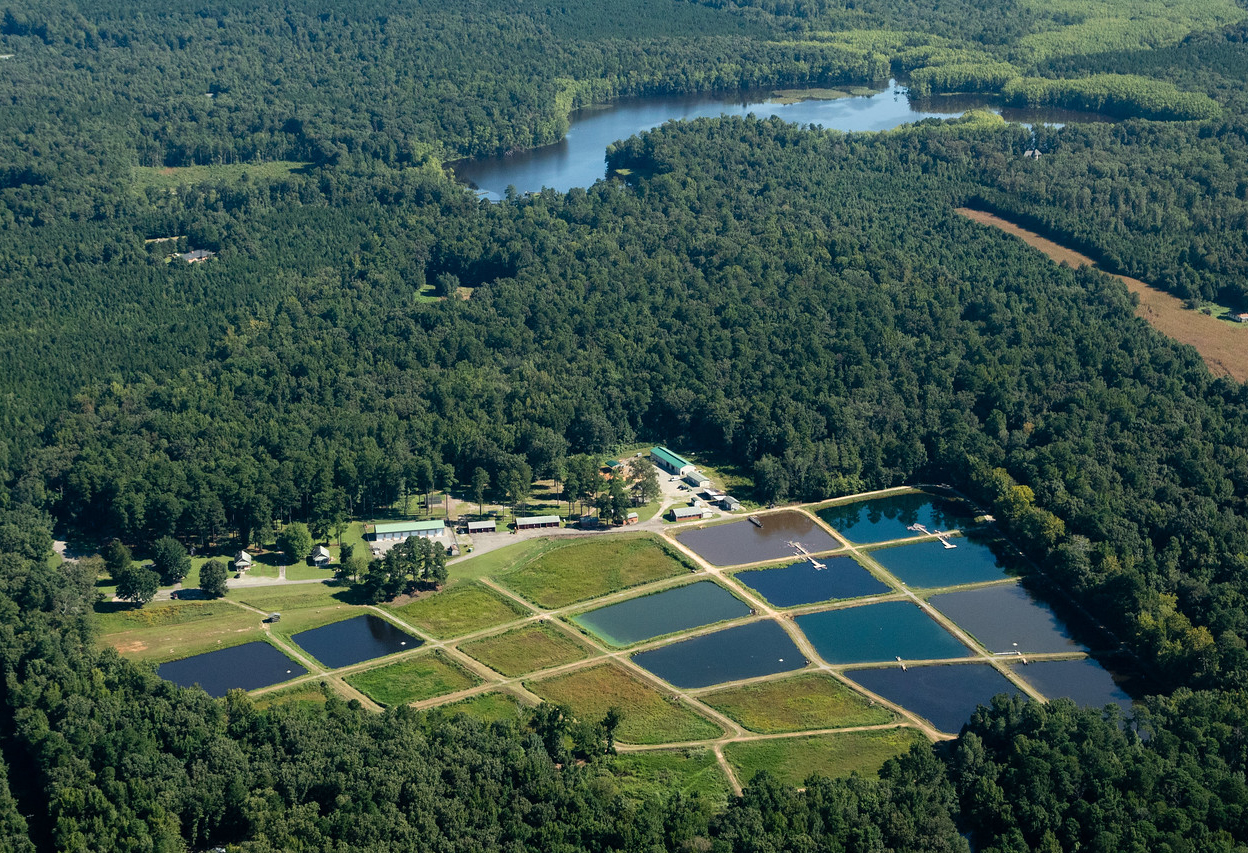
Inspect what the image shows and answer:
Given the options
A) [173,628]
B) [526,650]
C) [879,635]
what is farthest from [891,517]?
[173,628]

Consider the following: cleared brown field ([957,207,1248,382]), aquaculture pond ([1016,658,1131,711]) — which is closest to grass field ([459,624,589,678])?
aquaculture pond ([1016,658,1131,711])

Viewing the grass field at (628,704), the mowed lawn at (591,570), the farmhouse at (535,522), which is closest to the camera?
the grass field at (628,704)

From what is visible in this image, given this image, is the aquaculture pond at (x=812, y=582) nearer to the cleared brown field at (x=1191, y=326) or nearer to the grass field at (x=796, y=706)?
the grass field at (x=796, y=706)

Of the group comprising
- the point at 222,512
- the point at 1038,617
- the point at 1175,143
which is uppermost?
the point at 1175,143

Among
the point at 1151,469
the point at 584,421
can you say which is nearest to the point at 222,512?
the point at 584,421

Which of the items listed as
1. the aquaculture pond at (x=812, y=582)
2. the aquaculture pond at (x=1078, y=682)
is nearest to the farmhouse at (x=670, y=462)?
the aquaculture pond at (x=812, y=582)

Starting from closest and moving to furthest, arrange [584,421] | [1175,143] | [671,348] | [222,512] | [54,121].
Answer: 1. [222,512]
2. [584,421]
3. [671,348]
4. [1175,143]
5. [54,121]

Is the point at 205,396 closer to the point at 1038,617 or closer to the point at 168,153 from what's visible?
A: the point at 1038,617
